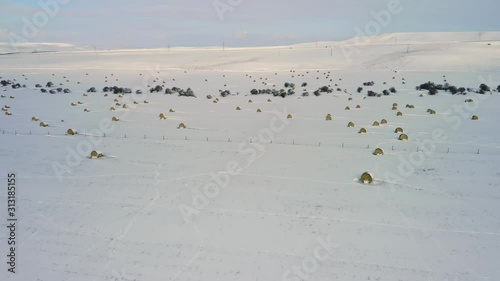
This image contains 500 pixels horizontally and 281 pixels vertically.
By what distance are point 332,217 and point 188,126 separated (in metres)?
12.8

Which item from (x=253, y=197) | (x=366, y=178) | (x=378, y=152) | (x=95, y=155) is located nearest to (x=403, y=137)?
(x=378, y=152)

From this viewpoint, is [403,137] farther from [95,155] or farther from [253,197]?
[95,155]

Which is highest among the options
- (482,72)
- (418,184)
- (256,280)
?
(482,72)

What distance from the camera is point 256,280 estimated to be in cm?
768

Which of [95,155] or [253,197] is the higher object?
[95,155]

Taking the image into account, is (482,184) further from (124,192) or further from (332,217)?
(124,192)

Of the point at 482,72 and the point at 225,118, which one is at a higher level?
the point at 482,72

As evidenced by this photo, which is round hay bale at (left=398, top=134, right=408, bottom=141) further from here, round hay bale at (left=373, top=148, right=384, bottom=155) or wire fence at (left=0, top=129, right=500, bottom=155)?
round hay bale at (left=373, top=148, right=384, bottom=155)

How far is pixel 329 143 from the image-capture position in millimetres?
17172

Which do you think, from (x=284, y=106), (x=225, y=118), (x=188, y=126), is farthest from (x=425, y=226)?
(x=284, y=106)

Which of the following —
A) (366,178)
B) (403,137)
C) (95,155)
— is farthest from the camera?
(403,137)

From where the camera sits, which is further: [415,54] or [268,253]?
[415,54]

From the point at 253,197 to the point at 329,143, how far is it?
22.3 feet

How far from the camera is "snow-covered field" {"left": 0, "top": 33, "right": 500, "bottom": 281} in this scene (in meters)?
8.19
